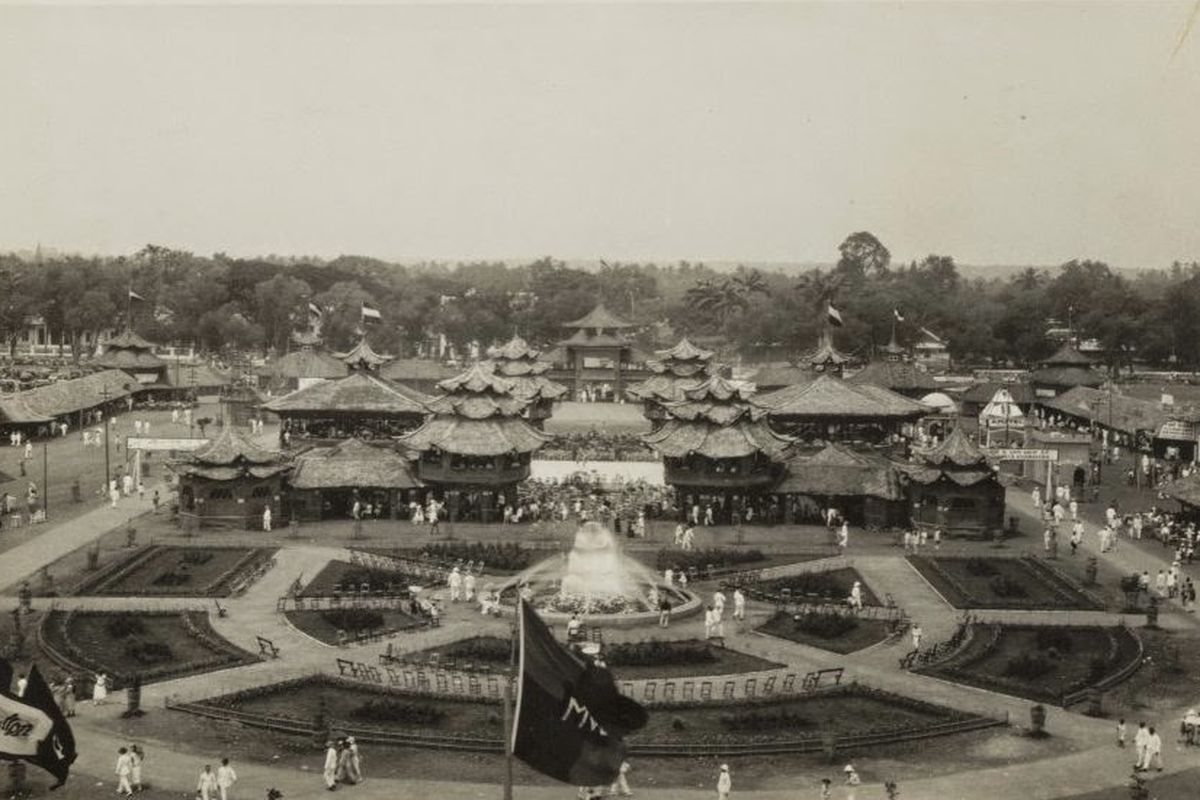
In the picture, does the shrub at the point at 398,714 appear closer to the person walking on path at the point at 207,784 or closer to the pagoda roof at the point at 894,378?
the person walking on path at the point at 207,784

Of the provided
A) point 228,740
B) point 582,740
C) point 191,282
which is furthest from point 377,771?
point 191,282

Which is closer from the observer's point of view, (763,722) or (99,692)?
(763,722)

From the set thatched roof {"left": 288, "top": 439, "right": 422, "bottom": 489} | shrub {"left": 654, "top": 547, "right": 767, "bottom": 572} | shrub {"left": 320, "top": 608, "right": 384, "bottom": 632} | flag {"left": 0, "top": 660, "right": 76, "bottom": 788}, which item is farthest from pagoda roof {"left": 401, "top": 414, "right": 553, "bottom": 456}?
flag {"left": 0, "top": 660, "right": 76, "bottom": 788}

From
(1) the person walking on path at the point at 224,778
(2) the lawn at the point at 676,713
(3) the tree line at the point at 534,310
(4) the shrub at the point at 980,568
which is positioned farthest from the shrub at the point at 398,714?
(3) the tree line at the point at 534,310

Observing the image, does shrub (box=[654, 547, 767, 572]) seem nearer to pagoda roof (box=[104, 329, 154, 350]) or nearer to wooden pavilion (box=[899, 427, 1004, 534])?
wooden pavilion (box=[899, 427, 1004, 534])

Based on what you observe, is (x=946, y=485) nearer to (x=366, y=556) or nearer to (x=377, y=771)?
(x=366, y=556)

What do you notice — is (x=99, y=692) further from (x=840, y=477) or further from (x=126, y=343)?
(x=126, y=343)

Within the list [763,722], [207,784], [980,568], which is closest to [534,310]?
[980,568]
